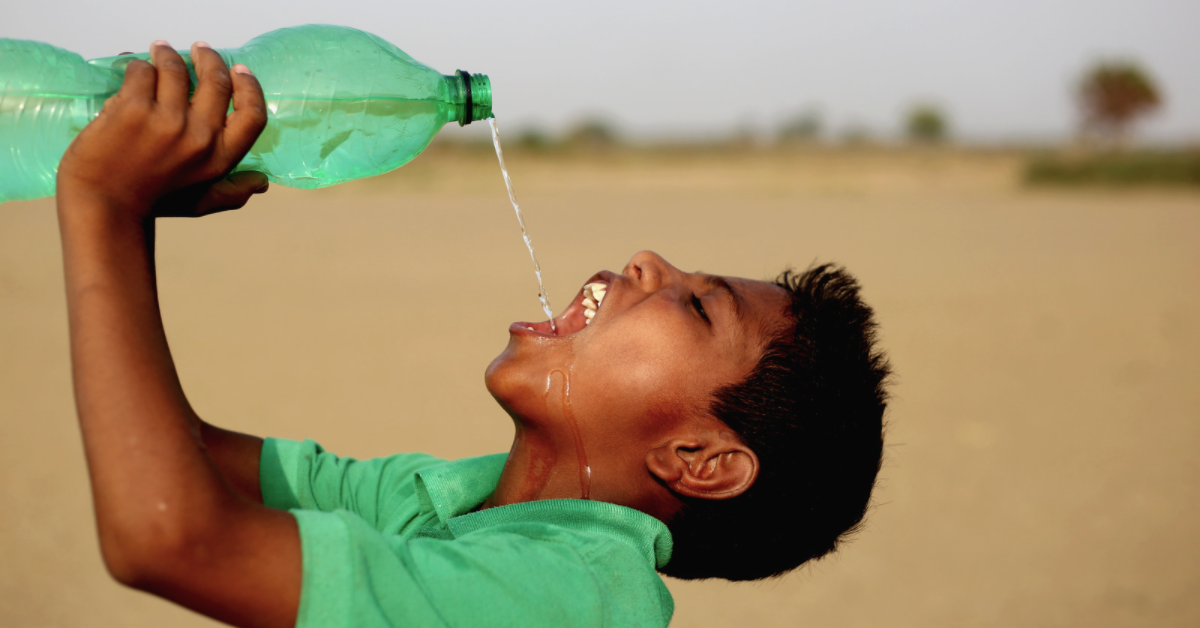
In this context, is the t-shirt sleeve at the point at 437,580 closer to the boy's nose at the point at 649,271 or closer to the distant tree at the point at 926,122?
the boy's nose at the point at 649,271

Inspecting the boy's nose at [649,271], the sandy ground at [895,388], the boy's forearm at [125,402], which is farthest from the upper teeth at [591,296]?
the boy's forearm at [125,402]

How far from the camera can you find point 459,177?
2914 cm

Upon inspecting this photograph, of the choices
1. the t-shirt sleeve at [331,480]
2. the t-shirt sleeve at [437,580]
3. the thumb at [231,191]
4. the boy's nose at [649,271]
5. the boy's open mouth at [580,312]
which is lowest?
the t-shirt sleeve at [331,480]

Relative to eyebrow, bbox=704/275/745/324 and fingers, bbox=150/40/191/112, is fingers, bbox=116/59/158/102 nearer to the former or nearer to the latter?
fingers, bbox=150/40/191/112

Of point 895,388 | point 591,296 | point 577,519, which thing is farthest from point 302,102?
point 895,388

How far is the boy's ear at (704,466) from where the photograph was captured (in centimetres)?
182

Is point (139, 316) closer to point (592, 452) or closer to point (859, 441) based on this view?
point (592, 452)

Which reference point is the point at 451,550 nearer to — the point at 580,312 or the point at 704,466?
the point at 704,466

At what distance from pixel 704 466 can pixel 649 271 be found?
1.45 ft

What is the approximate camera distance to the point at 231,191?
151cm

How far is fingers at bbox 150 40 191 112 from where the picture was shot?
Answer: 1183mm

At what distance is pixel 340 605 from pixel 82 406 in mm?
381

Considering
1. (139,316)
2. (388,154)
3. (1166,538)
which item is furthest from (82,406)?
(1166,538)

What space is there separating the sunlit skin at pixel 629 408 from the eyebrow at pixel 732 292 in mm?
50
